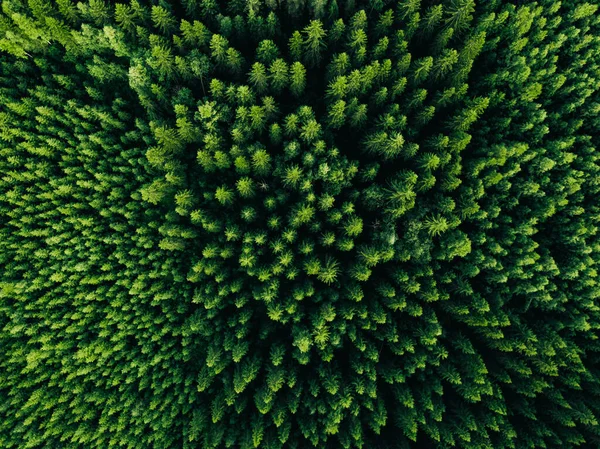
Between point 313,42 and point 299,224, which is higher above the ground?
point 313,42

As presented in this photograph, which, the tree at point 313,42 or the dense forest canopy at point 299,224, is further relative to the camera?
the dense forest canopy at point 299,224

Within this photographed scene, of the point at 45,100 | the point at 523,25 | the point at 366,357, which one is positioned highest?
the point at 523,25

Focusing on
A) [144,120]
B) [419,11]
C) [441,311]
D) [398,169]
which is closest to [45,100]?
[144,120]

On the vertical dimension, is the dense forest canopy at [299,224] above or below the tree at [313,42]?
below

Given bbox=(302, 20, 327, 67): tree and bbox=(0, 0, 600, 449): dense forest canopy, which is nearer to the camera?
bbox=(302, 20, 327, 67): tree

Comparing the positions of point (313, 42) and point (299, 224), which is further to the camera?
point (299, 224)

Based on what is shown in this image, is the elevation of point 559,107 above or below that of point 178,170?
above

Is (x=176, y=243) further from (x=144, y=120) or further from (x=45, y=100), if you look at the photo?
(x=45, y=100)

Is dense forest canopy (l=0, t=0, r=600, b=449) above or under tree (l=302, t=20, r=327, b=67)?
under
